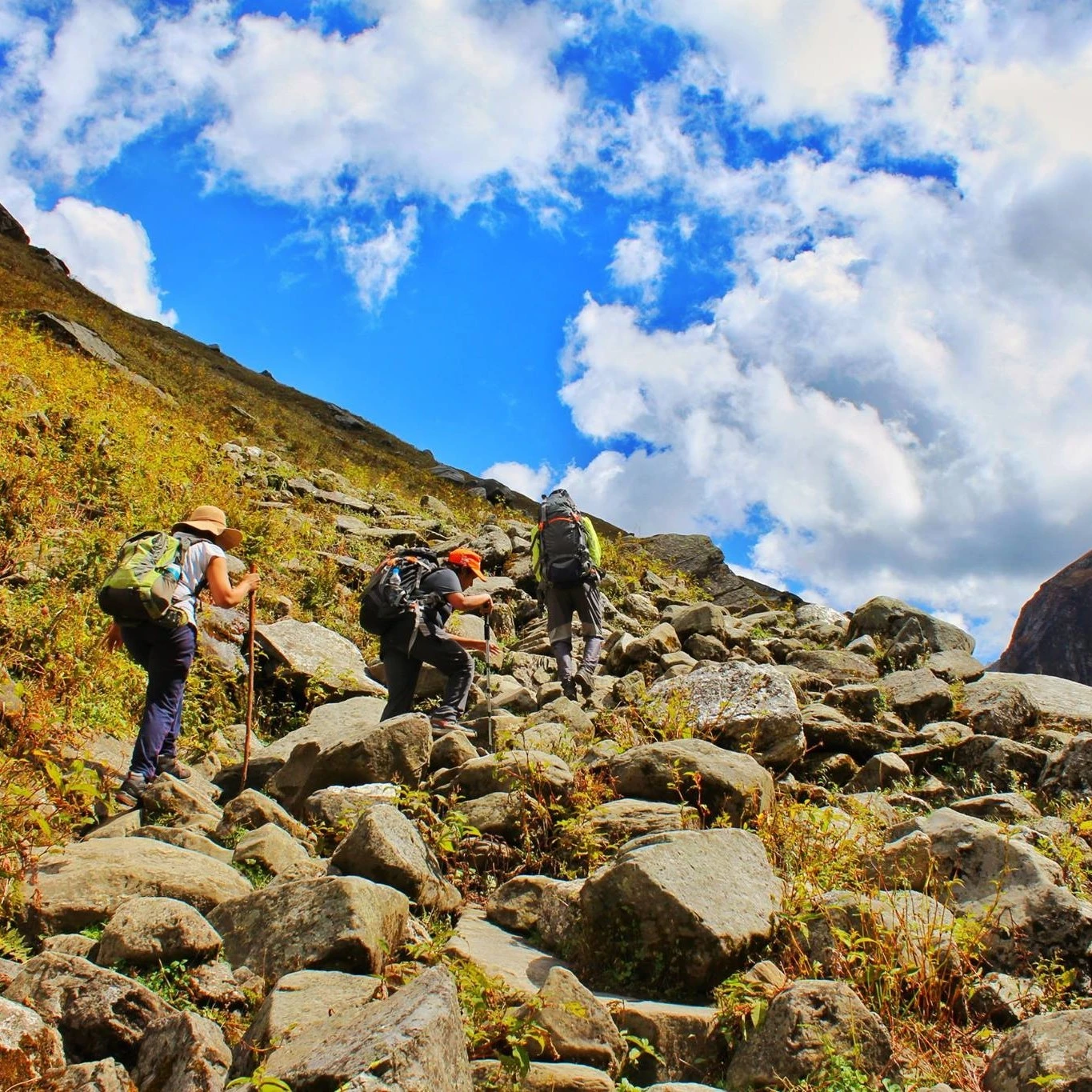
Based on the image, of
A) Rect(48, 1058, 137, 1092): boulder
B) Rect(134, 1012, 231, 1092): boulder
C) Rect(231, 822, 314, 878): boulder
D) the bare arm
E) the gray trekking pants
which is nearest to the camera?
Rect(48, 1058, 137, 1092): boulder

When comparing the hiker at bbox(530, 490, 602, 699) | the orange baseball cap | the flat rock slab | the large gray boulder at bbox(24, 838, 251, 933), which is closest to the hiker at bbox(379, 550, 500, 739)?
the orange baseball cap

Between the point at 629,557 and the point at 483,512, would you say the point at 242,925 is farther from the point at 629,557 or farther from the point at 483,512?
the point at 483,512

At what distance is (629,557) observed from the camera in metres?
20.6

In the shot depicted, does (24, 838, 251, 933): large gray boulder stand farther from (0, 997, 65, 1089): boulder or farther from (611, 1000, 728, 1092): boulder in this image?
(611, 1000, 728, 1092): boulder

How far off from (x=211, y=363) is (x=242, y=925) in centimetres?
3675

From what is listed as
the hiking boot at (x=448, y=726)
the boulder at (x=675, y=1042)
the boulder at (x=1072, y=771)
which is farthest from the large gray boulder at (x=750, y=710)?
the boulder at (x=675, y=1042)

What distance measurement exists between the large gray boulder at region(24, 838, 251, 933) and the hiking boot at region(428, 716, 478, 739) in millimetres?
3240

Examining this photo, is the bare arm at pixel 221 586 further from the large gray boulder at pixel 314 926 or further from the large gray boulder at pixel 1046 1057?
the large gray boulder at pixel 1046 1057

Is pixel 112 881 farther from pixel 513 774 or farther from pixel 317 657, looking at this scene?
pixel 317 657

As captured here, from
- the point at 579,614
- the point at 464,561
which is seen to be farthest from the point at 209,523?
the point at 579,614

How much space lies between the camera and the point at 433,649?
808 cm

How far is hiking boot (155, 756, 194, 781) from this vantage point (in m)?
6.33

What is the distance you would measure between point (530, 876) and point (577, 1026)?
1666 millimetres

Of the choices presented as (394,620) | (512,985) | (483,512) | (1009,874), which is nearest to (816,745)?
(1009,874)
